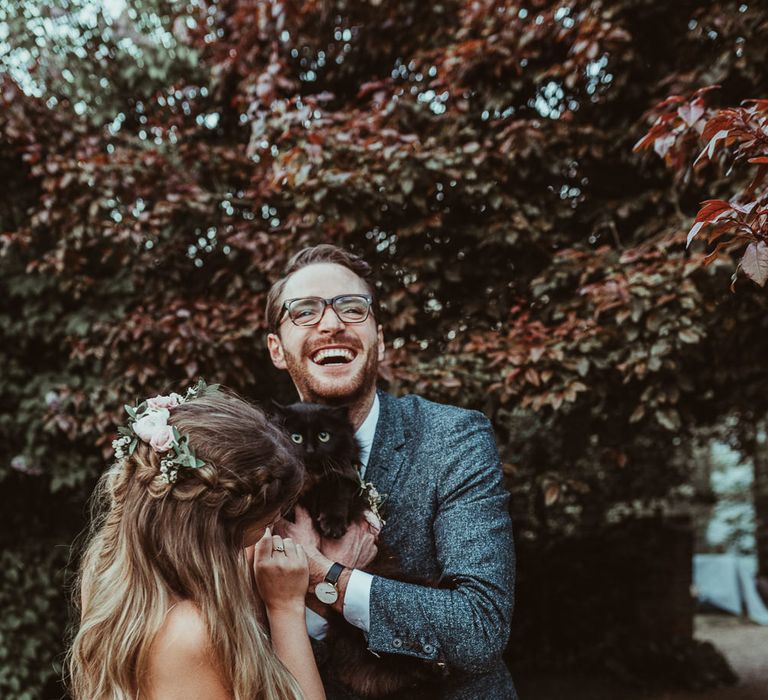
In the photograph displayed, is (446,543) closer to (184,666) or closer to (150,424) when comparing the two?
(184,666)

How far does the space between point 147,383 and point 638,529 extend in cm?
530

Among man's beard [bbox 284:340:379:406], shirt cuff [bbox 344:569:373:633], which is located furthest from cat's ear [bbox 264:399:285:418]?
shirt cuff [bbox 344:569:373:633]

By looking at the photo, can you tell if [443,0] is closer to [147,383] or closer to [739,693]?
[147,383]

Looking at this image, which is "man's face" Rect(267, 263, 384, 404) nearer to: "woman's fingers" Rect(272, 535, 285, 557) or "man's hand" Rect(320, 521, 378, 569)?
"man's hand" Rect(320, 521, 378, 569)

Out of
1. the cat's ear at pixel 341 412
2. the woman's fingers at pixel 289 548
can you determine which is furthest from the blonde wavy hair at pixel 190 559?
the cat's ear at pixel 341 412

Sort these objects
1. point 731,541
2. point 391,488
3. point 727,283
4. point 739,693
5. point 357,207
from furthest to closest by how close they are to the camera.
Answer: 1. point 731,541
2. point 739,693
3. point 357,207
4. point 727,283
5. point 391,488

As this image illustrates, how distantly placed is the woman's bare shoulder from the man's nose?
3.25 ft

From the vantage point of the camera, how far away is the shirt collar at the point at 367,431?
232 centimetres

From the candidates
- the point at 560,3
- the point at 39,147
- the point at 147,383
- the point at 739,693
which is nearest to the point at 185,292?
the point at 147,383

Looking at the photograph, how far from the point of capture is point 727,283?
334 cm

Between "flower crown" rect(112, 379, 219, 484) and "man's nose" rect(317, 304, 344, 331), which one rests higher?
"man's nose" rect(317, 304, 344, 331)

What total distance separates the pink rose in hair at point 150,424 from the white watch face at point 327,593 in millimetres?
583

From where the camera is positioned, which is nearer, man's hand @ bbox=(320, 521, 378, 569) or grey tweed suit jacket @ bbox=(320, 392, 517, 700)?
grey tweed suit jacket @ bbox=(320, 392, 517, 700)

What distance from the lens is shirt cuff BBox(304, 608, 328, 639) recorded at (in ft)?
6.40
